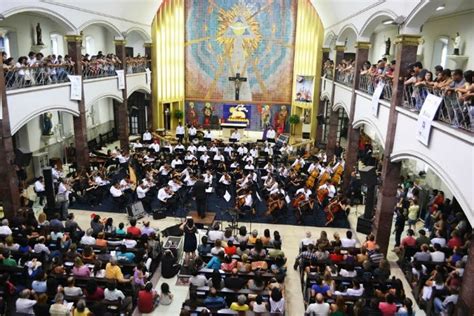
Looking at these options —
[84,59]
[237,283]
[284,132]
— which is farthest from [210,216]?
[284,132]

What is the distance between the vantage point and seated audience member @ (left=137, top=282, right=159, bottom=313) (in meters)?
9.49

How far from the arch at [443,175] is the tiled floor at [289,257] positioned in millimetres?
3664

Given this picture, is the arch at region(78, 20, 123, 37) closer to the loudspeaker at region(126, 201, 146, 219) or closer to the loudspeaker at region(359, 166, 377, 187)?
the loudspeaker at region(126, 201, 146, 219)

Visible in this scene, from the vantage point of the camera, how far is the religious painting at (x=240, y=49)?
29.1m

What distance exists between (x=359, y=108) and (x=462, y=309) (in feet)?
30.8

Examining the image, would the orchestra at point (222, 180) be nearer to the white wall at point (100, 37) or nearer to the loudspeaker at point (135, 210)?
the loudspeaker at point (135, 210)

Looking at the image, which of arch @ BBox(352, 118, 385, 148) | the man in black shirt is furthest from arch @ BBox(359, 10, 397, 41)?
the man in black shirt

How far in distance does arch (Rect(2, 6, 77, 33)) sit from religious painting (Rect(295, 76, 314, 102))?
1498 centimetres

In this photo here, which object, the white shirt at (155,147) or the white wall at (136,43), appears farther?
the white wall at (136,43)

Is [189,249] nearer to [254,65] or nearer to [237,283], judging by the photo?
[237,283]

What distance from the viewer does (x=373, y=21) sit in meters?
14.7

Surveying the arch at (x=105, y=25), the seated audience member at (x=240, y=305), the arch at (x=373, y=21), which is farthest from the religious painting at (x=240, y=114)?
the seated audience member at (x=240, y=305)

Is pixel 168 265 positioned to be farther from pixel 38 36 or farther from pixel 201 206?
pixel 38 36

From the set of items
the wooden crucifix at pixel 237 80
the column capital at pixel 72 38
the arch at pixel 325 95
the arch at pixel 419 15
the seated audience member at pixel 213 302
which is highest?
the arch at pixel 419 15
